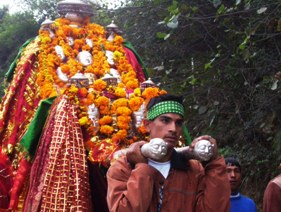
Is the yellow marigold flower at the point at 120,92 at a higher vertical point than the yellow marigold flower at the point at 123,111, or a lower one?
higher

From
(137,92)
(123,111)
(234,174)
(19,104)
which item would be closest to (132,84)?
(137,92)

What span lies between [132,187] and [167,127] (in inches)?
18.0

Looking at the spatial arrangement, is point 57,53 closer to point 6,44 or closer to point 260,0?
point 260,0

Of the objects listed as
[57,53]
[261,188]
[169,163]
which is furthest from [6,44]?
[169,163]

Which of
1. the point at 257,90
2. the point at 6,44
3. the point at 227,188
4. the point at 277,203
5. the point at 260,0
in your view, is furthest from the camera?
the point at 6,44

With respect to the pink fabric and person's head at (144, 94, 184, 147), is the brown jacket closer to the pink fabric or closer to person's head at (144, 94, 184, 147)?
person's head at (144, 94, 184, 147)

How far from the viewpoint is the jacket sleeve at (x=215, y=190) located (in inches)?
113

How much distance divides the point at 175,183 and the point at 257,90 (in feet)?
13.8

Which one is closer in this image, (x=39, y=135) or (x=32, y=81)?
(x=39, y=135)

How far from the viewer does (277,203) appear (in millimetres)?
3904

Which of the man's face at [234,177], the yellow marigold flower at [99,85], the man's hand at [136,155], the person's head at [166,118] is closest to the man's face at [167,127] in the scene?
the person's head at [166,118]

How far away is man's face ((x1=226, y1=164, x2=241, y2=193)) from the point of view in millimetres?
4562

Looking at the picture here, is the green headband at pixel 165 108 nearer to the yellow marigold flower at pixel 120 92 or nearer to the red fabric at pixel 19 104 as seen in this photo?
the yellow marigold flower at pixel 120 92

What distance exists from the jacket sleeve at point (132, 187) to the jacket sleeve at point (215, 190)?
0.28 m
